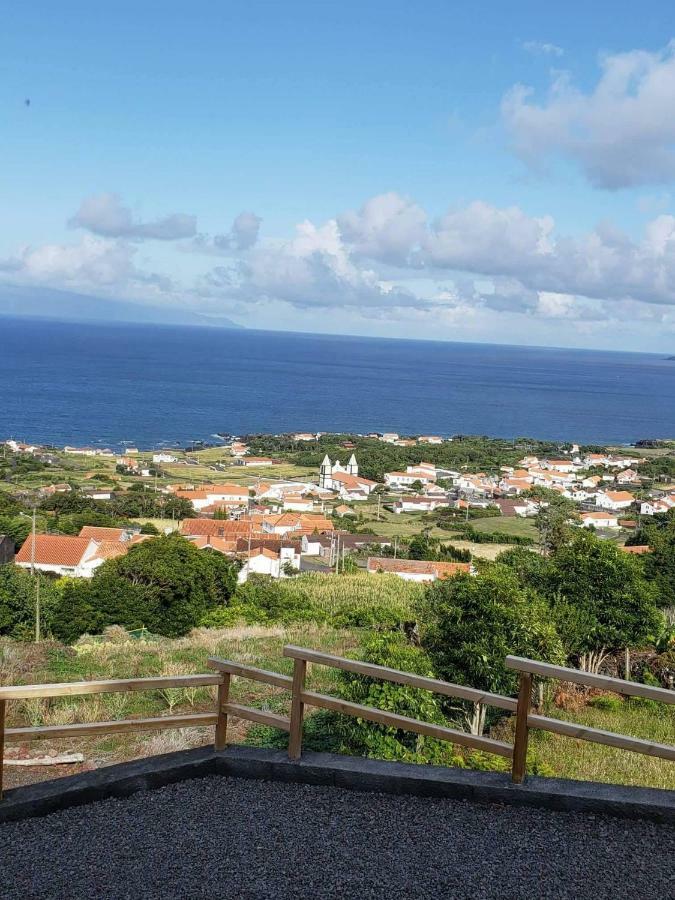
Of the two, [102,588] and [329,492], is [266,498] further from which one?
[102,588]

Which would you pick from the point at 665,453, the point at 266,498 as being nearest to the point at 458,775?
the point at 266,498

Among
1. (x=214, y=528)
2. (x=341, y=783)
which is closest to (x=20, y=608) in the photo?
(x=341, y=783)

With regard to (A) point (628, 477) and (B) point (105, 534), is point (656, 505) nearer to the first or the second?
(A) point (628, 477)

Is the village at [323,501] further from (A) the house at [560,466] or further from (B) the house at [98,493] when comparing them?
(A) the house at [560,466]

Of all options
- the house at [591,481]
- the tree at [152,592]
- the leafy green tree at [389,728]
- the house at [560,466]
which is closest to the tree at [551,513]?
the house at [591,481]

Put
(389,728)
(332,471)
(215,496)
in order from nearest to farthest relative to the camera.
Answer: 1. (389,728)
2. (215,496)
3. (332,471)

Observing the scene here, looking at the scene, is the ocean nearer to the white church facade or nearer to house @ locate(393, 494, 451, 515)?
the white church facade
